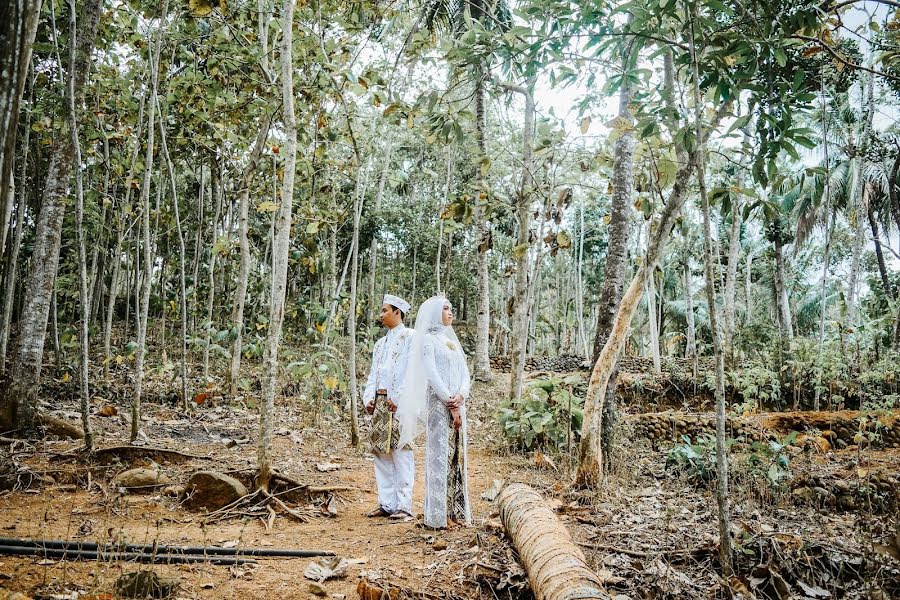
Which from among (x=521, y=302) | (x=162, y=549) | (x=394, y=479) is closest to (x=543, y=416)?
(x=521, y=302)

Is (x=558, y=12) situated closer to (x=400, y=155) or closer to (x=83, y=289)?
(x=83, y=289)

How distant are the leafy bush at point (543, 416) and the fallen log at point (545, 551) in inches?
126

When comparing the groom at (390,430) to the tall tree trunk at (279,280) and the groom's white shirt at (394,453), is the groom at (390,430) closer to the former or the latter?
the groom's white shirt at (394,453)

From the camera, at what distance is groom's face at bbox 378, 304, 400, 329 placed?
4891 mm

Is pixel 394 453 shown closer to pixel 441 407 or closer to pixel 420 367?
pixel 441 407

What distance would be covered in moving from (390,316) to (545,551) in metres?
2.59

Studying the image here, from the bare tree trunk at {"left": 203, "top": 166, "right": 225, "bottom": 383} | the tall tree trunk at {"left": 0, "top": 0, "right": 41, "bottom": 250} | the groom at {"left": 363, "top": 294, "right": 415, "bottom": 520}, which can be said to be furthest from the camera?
the bare tree trunk at {"left": 203, "top": 166, "right": 225, "bottom": 383}

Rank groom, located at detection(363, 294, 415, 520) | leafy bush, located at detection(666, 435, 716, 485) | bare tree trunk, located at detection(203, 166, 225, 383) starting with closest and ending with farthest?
groom, located at detection(363, 294, 415, 520) → leafy bush, located at detection(666, 435, 716, 485) → bare tree trunk, located at detection(203, 166, 225, 383)

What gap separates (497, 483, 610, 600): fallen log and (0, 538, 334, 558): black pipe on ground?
3.89 ft

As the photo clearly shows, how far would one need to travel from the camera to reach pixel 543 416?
7.10 meters

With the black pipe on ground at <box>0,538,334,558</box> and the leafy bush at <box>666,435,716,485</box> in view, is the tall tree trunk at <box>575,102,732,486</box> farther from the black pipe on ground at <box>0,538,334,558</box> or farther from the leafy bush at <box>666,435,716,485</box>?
the black pipe on ground at <box>0,538,334,558</box>

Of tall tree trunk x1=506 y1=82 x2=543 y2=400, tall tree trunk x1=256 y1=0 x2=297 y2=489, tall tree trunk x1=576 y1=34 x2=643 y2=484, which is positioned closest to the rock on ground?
tall tree trunk x1=256 y1=0 x2=297 y2=489

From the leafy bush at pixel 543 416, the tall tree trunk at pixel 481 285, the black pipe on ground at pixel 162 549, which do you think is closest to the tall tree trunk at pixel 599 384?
the leafy bush at pixel 543 416

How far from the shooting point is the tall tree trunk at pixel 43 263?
5.32m
